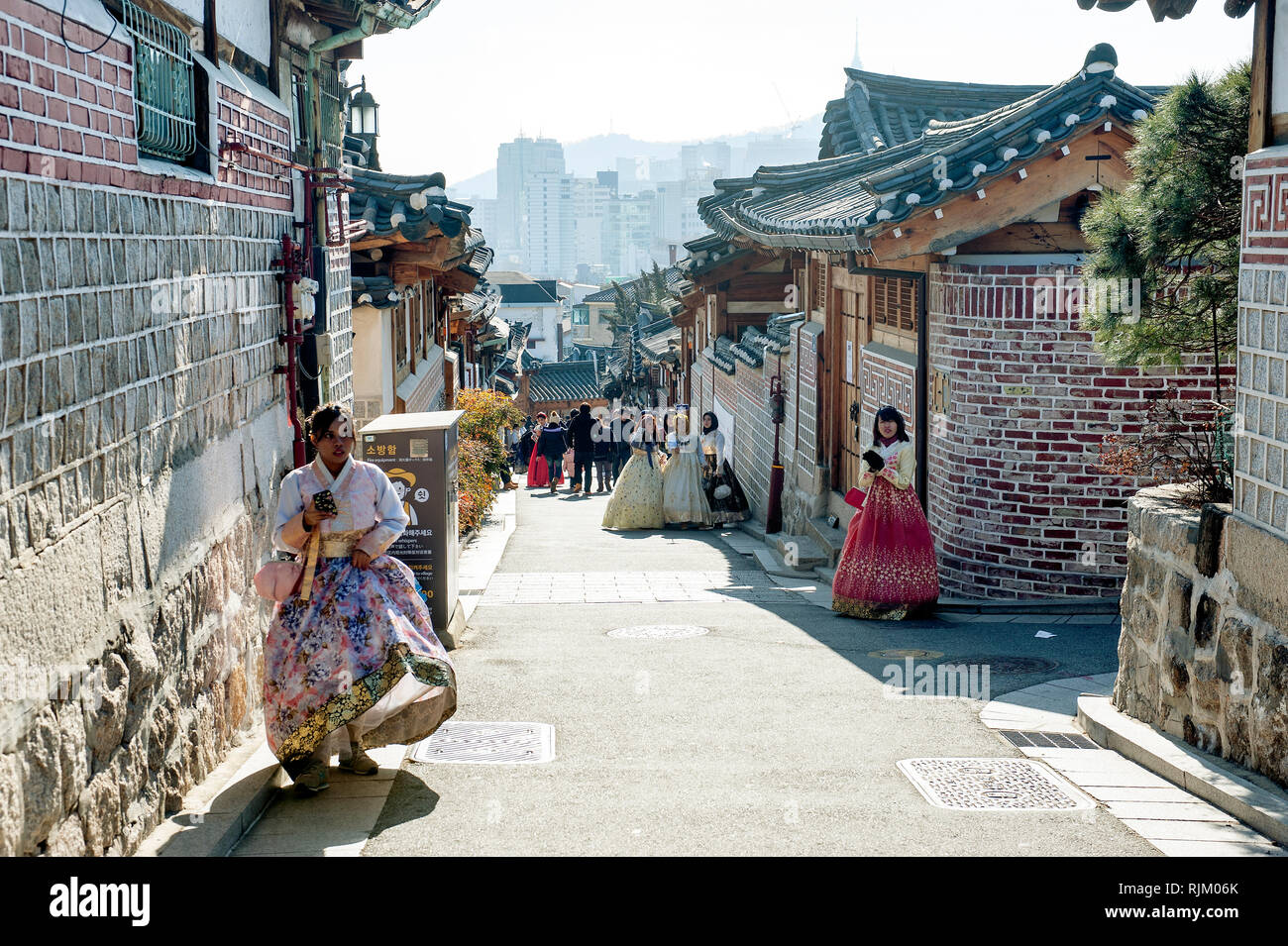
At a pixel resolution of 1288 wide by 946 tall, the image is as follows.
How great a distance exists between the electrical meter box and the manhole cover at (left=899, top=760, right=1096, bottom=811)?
12.9ft

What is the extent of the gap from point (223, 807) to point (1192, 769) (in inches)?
159

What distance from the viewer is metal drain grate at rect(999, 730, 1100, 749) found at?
7059 mm

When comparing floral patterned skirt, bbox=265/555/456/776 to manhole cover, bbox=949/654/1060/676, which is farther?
manhole cover, bbox=949/654/1060/676

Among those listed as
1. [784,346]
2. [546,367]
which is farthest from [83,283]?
[546,367]

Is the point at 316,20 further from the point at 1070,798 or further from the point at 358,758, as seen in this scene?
the point at 1070,798

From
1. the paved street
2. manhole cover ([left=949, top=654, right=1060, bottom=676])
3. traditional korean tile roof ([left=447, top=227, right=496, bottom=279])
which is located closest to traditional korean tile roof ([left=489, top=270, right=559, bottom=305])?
traditional korean tile roof ([left=447, top=227, right=496, bottom=279])

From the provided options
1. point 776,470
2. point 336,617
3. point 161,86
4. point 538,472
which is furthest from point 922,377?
point 538,472

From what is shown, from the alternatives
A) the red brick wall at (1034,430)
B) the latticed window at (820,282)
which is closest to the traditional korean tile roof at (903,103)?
the latticed window at (820,282)

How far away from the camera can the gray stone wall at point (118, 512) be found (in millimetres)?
3768

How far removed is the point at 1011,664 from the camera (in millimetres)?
9102

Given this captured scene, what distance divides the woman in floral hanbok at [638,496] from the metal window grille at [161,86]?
14210 millimetres

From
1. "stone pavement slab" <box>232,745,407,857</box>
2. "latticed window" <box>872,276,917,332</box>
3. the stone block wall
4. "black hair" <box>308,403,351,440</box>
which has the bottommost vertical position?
"stone pavement slab" <box>232,745,407,857</box>

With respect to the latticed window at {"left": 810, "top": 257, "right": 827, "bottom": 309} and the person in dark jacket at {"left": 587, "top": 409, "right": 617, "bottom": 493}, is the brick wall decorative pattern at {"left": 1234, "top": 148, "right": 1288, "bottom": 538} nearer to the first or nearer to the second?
the latticed window at {"left": 810, "top": 257, "right": 827, "bottom": 309}

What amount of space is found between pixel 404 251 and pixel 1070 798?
9.33 m
